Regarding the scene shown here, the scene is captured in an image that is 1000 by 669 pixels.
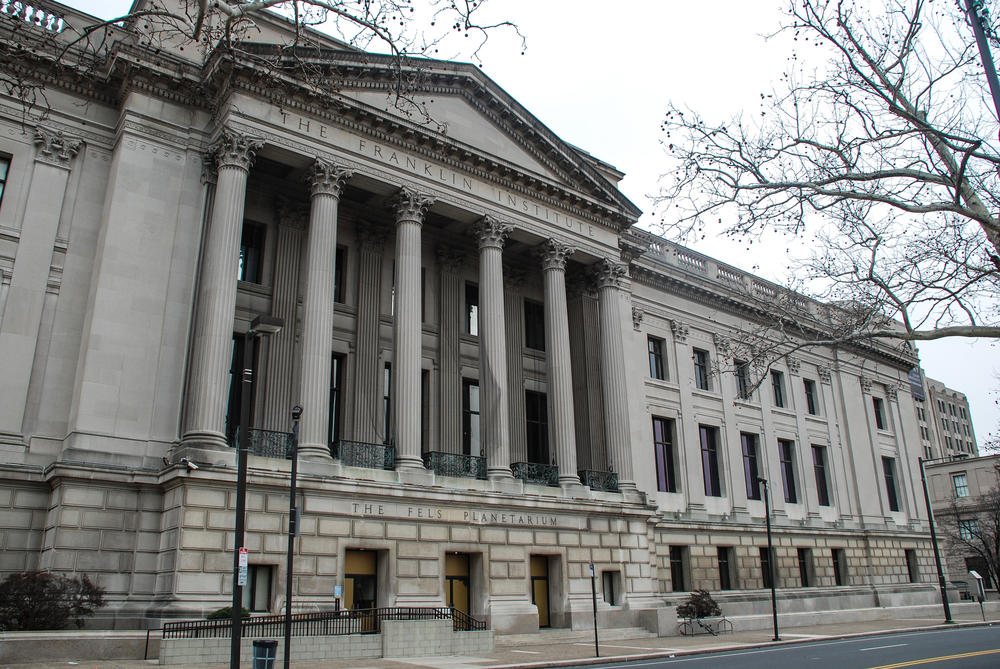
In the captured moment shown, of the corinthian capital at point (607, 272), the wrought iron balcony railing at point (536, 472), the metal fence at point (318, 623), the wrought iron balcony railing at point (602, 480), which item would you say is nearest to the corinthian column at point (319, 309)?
the metal fence at point (318, 623)

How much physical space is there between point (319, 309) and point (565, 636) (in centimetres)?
1378

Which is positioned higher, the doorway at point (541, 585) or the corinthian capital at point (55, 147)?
the corinthian capital at point (55, 147)

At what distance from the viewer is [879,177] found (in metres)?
14.1

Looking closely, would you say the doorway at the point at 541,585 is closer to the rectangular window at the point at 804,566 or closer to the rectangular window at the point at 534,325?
the rectangular window at the point at 534,325

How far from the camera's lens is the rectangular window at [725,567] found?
38.1m

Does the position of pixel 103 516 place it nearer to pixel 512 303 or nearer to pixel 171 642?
pixel 171 642

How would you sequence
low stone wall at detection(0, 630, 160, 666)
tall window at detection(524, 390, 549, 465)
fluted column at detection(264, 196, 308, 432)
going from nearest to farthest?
low stone wall at detection(0, 630, 160, 666), fluted column at detection(264, 196, 308, 432), tall window at detection(524, 390, 549, 465)

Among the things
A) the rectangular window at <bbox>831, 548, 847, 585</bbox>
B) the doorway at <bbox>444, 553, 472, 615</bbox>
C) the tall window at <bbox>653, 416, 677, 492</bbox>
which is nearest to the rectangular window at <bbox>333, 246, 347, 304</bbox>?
the doorway at <bbox>444, 553, 472, 615</bbox>

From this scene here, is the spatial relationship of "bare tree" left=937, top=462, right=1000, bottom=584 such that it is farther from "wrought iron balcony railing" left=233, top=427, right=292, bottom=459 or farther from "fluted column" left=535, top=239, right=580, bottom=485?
"wrought iron balcony railing" left=233, top=427, right=292, bottom=459

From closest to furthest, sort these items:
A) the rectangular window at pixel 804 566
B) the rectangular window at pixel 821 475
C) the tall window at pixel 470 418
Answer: the tall window at pixel 470 418 < the rectangular window at pixel 804 566 < the rectangular window at pixel 821 475

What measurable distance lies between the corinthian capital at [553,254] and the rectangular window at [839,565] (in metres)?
26.2

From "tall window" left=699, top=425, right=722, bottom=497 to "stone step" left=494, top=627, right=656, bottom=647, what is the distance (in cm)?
1285

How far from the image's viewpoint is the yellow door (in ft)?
92.3

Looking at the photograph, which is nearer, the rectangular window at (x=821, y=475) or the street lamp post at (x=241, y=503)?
the street lamp post at (x=241, y=503)
